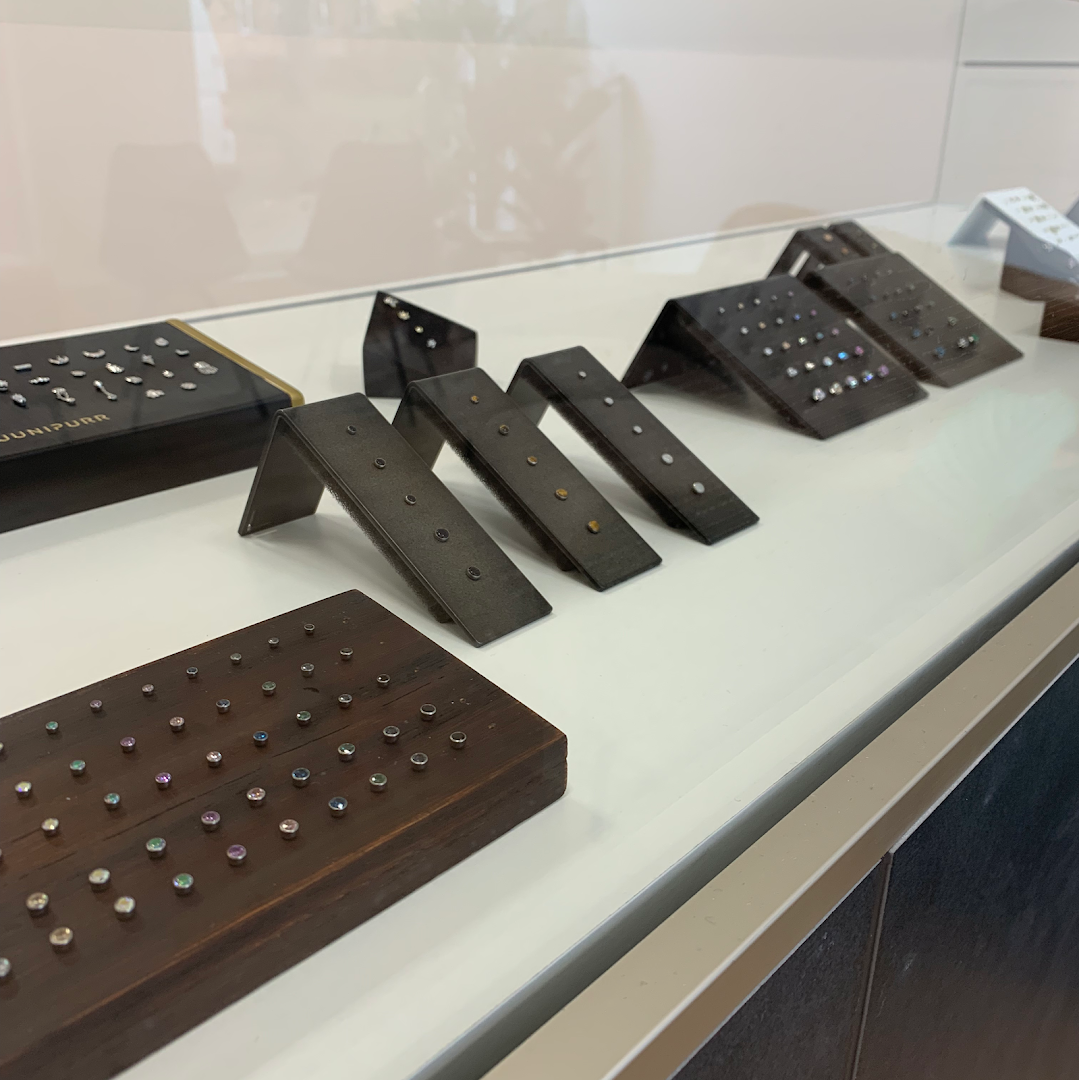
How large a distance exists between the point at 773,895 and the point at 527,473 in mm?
473

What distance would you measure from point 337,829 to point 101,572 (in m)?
0.46

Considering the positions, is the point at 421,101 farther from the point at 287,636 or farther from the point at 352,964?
the point at 352,964

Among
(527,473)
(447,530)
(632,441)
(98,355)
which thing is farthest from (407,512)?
(98,355)

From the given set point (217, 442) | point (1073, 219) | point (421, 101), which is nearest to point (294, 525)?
point (217, 442)

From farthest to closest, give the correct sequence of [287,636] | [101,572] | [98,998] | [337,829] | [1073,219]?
[1073,219], [101,572], [287,636], [337,829], [98,998]

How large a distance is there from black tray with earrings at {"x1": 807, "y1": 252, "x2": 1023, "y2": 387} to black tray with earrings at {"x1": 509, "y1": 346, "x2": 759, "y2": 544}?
52 centimetres

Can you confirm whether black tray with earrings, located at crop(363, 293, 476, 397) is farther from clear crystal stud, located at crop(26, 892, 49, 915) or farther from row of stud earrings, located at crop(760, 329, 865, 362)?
clear crystal stud, located at crop(26, 892, 49, 915)

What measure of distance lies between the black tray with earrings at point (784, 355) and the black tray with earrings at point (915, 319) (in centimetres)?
5

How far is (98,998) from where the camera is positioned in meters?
0.43

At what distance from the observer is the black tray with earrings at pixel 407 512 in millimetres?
809

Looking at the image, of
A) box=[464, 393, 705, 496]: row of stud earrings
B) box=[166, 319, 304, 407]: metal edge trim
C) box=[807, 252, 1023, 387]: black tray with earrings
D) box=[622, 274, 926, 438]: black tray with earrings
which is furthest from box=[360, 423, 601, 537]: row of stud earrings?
box=[807, 252, 1023, 387]: black tray with earrings

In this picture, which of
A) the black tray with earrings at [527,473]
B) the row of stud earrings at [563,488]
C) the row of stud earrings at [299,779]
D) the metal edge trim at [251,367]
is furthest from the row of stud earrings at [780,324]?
the row of stud earrings at [299,779]

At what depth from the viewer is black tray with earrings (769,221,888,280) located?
61.6 inches

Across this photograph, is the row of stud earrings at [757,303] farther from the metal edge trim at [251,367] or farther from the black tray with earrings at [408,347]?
the metal edge trim at [251,367]
